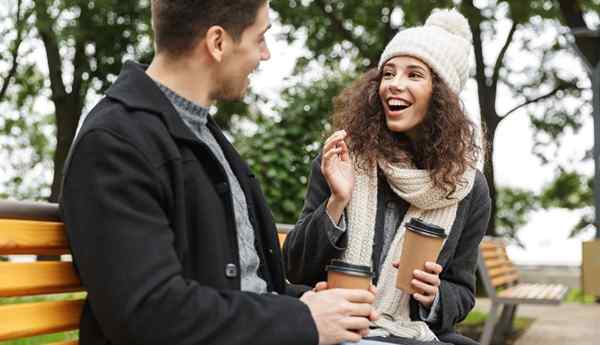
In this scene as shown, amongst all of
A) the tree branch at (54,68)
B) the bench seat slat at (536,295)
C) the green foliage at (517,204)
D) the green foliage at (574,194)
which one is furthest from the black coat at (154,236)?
the green foliage at (517,204)

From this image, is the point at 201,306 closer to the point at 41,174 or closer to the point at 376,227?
the point at 376,227

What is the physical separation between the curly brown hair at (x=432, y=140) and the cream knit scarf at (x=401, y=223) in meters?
0.04

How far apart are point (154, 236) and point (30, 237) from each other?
48cm

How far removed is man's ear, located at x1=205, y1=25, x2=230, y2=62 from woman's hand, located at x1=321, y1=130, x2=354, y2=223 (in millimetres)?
706

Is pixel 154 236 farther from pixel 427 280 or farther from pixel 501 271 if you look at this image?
pixel 501 271

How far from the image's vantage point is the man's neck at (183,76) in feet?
7.03

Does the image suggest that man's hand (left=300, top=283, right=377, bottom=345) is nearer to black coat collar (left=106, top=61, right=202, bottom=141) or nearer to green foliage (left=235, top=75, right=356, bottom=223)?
black coat collar (left=106, top=61, right=202, bottom=141)

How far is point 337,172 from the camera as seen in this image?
282 centimetres

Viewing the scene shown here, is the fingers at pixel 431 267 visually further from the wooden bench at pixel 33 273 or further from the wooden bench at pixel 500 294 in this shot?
the wooden bench at pixel 500 294

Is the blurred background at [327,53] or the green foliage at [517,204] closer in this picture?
the blurred background at [327,53]

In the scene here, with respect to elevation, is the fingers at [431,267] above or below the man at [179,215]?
below

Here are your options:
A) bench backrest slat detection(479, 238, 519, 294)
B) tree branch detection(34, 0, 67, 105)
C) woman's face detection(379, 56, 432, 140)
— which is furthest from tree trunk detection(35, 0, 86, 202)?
woman's face detection(379, 56, 432, 140)

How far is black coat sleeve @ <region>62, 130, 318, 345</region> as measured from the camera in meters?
1.77

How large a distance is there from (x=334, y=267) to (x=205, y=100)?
0.53m
